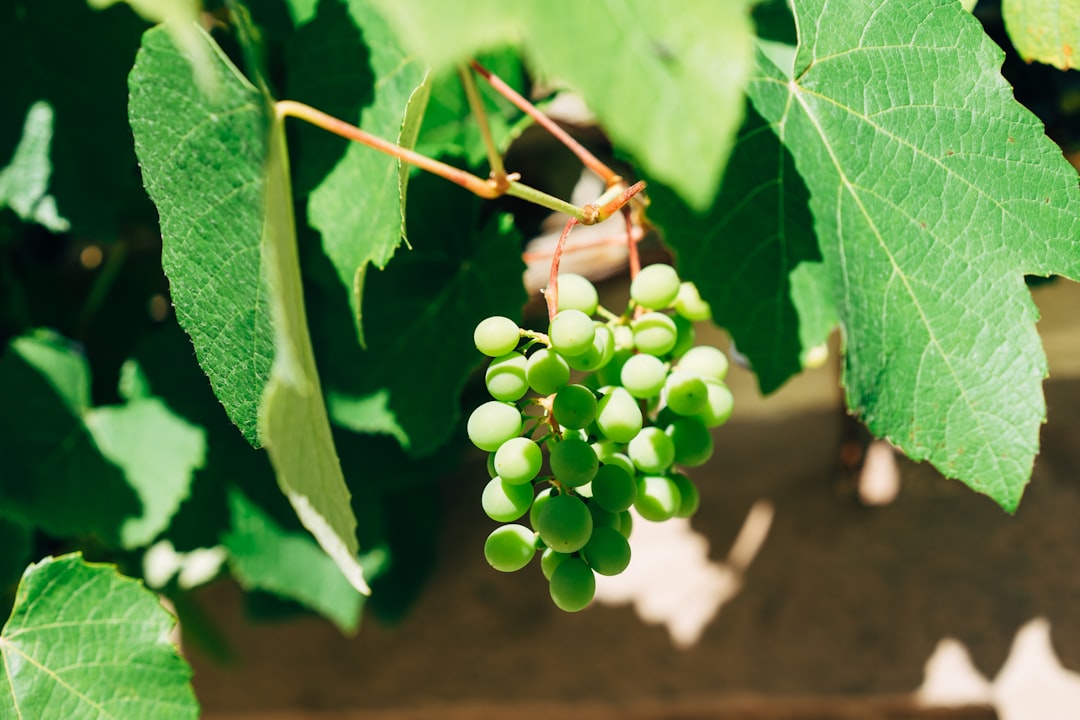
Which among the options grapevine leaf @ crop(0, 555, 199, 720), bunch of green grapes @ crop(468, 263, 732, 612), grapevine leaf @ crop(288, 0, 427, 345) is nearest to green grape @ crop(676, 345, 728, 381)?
bunch of green grapes @ crop(468, 263, 732, 612)

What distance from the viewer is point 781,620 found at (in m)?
1.25

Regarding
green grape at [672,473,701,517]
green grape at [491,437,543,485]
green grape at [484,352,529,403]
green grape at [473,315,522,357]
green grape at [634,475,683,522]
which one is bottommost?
green grape at [672,473,701,517]

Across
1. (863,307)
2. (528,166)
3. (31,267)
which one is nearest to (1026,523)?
(863,307)

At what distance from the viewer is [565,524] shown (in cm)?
56

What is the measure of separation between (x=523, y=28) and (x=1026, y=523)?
1133 millimetres

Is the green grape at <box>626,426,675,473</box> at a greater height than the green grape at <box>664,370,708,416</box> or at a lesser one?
lesser

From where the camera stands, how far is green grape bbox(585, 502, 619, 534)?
0.62 metres

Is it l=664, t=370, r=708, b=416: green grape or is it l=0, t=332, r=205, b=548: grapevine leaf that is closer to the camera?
l=664, t=370, r=708, b=416: green grape

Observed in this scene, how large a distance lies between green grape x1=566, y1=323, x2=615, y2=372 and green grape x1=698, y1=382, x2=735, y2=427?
0.10 meters

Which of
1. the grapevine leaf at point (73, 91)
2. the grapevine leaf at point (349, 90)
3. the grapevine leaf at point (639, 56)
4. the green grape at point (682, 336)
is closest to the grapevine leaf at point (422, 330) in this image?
the grapevine leaf at point (349, 90)

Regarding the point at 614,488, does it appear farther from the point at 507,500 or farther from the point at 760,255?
the point at 760,255

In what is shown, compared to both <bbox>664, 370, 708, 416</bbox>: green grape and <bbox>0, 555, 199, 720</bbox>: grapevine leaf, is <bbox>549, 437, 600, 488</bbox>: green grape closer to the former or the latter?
<bbox>664, 370, 708, 416</bbox>: green grape

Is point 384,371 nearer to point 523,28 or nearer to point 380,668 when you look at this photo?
point 523,28

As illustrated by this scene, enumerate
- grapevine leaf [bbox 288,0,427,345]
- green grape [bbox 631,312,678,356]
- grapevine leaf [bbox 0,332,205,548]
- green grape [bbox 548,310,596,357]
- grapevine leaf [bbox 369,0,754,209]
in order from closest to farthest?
1. grapevine leaf [bbox 369,0,754,209]
2. green grape [bbox 548,310,596,357]
3. green grape [bbox 631,312,678,356]
4. grapevine leaf [bbox 288,0,427,345]
5. grapevine leaf [bbox 0,332,205,548]
